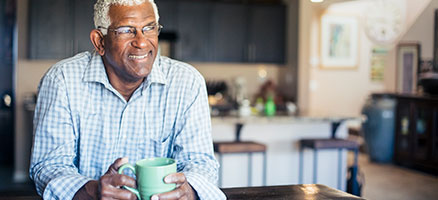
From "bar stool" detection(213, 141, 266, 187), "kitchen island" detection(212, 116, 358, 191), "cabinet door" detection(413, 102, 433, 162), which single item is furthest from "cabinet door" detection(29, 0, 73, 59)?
"cabinet door" detection(413, 102, 433, 162)

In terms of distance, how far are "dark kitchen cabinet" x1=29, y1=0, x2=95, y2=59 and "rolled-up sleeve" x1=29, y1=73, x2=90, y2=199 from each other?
4.00 m

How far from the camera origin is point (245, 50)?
612cm

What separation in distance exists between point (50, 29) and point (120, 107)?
13.7ft

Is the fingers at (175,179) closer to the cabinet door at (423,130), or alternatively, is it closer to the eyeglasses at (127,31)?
the eyeglasses at (127,31)

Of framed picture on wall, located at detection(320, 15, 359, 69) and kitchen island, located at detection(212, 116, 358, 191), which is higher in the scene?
framed picture on wall, located at detection(320, 15, 359, 69)

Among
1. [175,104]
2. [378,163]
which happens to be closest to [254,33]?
[378,163]

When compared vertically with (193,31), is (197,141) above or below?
below

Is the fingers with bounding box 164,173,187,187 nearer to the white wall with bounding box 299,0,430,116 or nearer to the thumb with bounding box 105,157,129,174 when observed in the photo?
the thumb with bounding box 105,157,129,174

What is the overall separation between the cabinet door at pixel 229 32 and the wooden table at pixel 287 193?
4.65m

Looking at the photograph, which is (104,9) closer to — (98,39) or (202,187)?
(98,39)

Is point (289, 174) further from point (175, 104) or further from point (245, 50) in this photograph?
point (175, 104)

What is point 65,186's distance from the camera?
121 centimetres

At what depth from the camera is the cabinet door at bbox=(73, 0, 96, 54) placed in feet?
17.5

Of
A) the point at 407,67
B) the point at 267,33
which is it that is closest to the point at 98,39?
the point at 267,33
